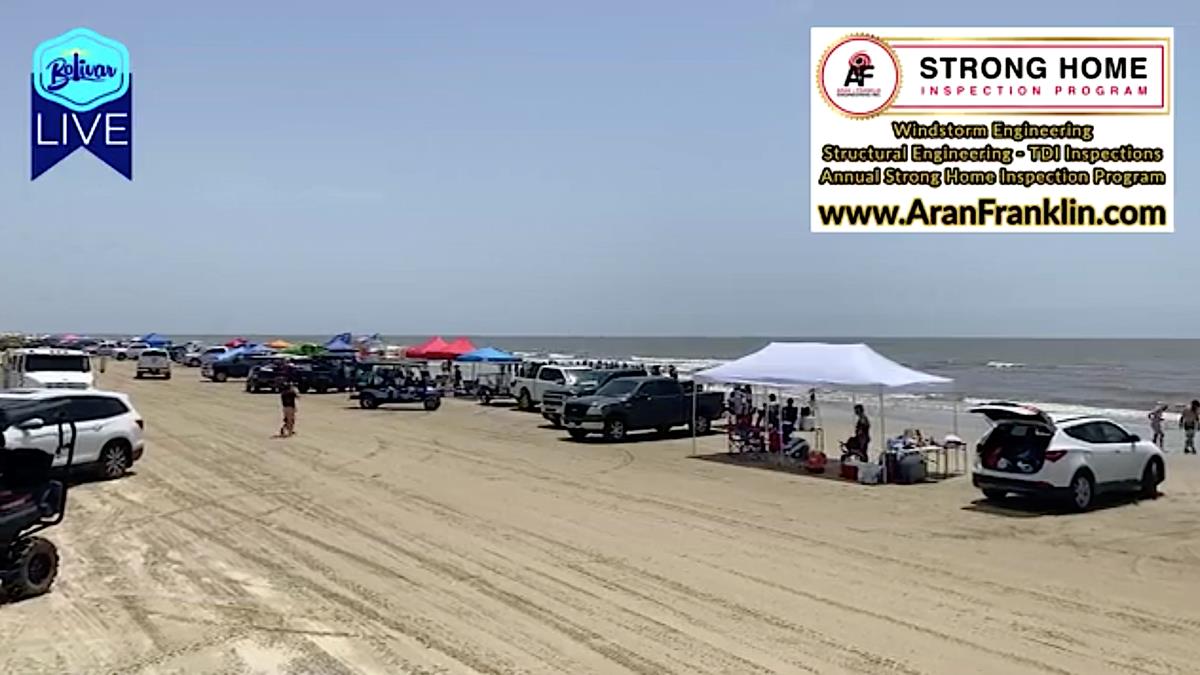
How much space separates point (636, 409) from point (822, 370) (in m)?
7.09

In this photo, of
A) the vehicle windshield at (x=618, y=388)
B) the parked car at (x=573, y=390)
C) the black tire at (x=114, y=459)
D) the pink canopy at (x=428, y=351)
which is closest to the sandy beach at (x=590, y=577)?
the black tire at (x=114, y=459)

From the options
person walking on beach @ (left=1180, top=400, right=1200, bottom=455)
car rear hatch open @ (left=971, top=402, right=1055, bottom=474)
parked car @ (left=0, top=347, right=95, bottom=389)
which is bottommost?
person walking on beach @ (left=1180, top=400, right=1200, bottom=455)

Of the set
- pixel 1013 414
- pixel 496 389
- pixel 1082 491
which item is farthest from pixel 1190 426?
pixel 496 389

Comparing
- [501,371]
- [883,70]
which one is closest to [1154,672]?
[883,70]

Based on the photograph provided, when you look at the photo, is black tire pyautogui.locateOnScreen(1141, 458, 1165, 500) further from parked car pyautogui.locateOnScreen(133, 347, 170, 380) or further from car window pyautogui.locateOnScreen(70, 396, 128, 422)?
parked car pyautogui.locateOnScreen(133, 347, 170, 380)

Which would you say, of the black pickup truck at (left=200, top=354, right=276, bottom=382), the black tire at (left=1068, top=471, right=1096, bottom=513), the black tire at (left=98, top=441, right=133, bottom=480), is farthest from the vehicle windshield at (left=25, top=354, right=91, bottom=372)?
the black tire at (left=1068, top=471, right=1096, bottom=513)

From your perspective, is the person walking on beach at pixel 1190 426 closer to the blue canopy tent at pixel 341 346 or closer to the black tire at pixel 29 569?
the black tire at pixel 29 569

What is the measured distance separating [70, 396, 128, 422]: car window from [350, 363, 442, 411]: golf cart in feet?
61.2

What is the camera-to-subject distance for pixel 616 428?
26266mm

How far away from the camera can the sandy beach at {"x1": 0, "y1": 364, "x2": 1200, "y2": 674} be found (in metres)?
7.71

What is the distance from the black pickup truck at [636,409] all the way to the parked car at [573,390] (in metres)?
2.31

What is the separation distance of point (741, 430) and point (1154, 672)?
630 inches

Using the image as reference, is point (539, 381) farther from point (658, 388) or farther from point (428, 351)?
point (428, 351)

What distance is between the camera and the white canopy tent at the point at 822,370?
19828mm
